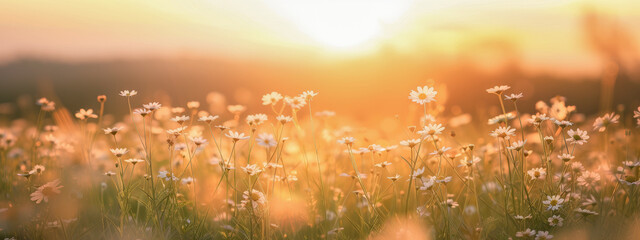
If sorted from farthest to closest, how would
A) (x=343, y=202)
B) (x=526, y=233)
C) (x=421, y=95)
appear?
(x=343, y=202), (x=421, y=95), (x=526, y=233)

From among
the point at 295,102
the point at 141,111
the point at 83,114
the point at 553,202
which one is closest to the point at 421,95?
the point at 295,102

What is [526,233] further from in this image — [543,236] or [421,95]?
[421,95]

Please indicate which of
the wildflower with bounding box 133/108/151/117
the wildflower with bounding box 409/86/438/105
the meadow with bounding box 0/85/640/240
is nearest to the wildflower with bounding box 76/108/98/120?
the meadow with bounding box 0/85/640/240

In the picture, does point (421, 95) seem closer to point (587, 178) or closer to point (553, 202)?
point (553, 202)

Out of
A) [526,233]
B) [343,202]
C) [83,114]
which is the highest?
[83,114]

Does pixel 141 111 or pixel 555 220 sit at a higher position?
pixel 141 111

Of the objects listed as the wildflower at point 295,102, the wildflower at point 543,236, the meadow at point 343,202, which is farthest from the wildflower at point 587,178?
the wildflower at point 295,102

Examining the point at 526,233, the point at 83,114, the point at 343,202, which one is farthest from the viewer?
the point at 83,114

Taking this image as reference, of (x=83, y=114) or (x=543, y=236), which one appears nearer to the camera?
(x=543, y=236)

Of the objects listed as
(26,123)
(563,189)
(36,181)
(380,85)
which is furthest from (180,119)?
(380,85)
